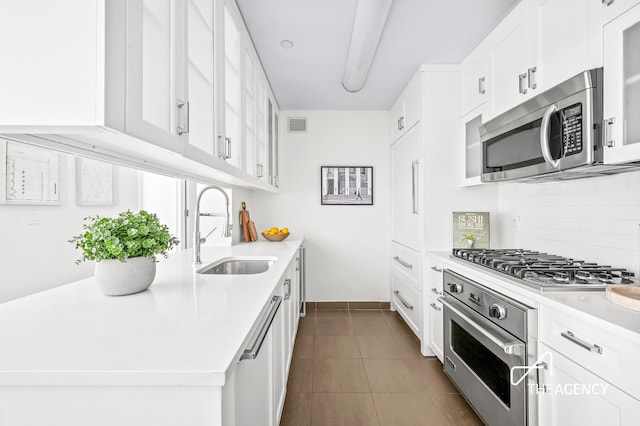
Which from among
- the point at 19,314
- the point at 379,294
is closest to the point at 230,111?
the point at 19,314

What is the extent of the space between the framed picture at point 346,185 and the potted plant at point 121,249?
282 cm

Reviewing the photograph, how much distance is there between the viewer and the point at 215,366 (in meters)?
0.68

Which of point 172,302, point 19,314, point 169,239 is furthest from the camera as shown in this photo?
point 169,239

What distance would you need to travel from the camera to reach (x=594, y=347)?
1079 mm

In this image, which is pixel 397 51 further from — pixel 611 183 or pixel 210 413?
pixel 210 413

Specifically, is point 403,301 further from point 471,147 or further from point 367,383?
point 471,147

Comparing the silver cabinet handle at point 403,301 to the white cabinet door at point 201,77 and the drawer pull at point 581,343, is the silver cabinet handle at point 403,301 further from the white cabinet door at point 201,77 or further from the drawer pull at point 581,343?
the white cabinet door at point 201,77

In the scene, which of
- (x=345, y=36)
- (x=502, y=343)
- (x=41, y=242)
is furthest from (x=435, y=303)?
(x=41, y=242)

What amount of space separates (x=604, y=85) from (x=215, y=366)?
5.76 feet

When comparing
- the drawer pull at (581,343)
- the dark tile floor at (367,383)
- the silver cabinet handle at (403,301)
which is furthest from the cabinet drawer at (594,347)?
the silver cabinet handle at (403,301)

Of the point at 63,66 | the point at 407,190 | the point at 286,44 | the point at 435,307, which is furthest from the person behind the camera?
the point at 407,190

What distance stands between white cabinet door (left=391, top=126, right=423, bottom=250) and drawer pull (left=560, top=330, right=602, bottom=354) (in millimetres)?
1550

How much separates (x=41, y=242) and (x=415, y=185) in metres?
2.73

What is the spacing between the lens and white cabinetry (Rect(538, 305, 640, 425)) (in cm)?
98
